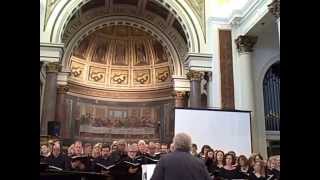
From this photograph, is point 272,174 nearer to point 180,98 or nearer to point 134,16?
point 180,98

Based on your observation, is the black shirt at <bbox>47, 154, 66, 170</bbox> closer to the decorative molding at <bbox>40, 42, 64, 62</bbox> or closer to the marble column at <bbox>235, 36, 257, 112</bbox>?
the decorative molding at <bbox>40, 42, 64, 62</bbox>

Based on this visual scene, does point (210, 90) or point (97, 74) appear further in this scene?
point (97, 74)

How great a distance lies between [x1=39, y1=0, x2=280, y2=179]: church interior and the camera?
41.1 feet

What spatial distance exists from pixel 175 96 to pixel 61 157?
9457mm

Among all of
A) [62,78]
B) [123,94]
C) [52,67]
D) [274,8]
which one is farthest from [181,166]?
[123,94]

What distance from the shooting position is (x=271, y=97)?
13273 mm

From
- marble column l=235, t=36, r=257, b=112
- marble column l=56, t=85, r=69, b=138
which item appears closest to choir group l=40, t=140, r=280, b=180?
marble column l=235, t=36, r=257, b=112

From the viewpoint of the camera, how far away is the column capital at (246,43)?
12617mm

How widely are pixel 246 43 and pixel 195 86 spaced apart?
2267 mm

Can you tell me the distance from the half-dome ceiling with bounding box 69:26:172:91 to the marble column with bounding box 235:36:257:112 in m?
5.98

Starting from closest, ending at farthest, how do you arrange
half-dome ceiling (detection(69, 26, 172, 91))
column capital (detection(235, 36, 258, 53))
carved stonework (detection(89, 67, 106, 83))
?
column capital (detection(235, 36, 258, 53)) → half-dome ceiling (detection(69, 26, 172, 91)) → carved stonework (detection(89, 67, 106, 83))
